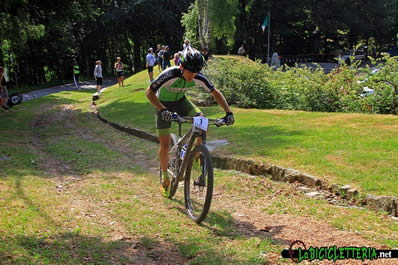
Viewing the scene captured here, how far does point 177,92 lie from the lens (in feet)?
21.0

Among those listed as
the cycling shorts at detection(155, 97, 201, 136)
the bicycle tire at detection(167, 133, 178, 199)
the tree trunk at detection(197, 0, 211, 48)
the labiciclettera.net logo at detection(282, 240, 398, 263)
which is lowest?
the labiciclettera.net logo at detection(282, 240, 398, 263)

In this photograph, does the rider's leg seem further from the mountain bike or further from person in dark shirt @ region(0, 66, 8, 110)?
person in dark shirt @ region(0, 66, 8, 110)

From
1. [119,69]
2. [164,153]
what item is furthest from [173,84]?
[119,69]

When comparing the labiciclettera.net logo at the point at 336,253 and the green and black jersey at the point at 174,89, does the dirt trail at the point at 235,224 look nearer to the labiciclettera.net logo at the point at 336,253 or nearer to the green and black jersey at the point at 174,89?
the labiciclettera.net logo at the point at 336,253

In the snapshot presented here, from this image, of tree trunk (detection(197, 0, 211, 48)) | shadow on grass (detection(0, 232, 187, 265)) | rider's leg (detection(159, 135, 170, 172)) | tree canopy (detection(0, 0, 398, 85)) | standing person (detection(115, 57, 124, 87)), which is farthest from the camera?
tree canopy (detection(0, 0, 398, 85))

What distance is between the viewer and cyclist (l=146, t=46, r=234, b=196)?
18.6ft

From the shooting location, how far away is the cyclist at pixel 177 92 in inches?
223

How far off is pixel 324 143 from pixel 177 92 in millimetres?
4192

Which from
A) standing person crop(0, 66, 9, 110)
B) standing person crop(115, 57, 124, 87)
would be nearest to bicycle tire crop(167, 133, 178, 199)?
standing person crop(0, 66, 9, 110)

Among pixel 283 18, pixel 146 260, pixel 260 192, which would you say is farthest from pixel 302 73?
pixel 283 18

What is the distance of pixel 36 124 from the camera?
695 inches

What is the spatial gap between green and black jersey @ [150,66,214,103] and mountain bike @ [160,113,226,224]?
0.58m

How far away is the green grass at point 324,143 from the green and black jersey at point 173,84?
2744 mm

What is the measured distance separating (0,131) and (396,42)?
64.2m
